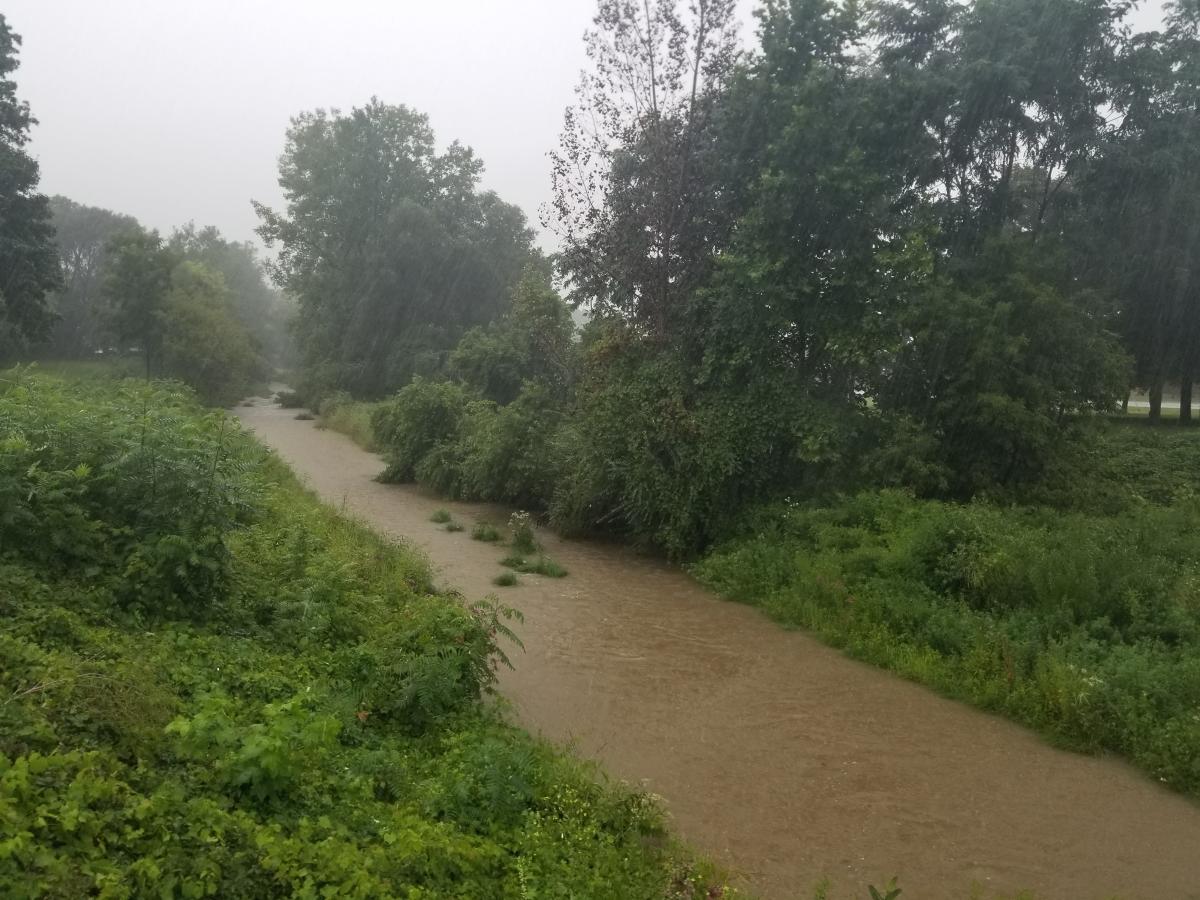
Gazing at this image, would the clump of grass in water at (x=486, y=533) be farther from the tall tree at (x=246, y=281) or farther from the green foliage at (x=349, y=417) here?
the tall tree at (x=246, y=281)

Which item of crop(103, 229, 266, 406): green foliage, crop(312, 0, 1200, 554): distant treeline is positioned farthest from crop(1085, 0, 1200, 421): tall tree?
crop(103, 229, 266, 406): green foliage

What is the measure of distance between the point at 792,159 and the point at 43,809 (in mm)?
13832

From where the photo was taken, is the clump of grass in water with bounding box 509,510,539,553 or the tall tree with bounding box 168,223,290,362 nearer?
the clump of grass in water with bounding box 509,510,539,553

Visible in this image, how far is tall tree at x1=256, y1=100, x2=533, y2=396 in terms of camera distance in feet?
136

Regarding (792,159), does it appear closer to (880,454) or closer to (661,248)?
(661,248)

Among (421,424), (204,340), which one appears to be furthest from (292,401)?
(421,424)

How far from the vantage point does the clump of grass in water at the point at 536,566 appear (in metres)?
14.3

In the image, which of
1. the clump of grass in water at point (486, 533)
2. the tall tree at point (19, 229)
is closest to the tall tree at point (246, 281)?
the tall tree at point (19, 229)

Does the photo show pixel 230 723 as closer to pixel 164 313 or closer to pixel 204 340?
pixel 164 313

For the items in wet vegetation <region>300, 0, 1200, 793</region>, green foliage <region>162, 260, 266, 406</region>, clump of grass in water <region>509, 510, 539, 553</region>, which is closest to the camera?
wet vegetation <region>300, 0, 1200, 793</region>

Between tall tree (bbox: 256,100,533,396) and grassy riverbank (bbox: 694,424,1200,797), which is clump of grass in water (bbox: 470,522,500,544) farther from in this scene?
tall tree (bbox: 256,100,533,396)

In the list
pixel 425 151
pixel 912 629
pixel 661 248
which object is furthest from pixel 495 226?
pixel 912 629

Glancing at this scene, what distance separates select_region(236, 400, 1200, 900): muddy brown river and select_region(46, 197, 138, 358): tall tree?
43.4 metres

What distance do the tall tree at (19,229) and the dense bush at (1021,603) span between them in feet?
84.0
